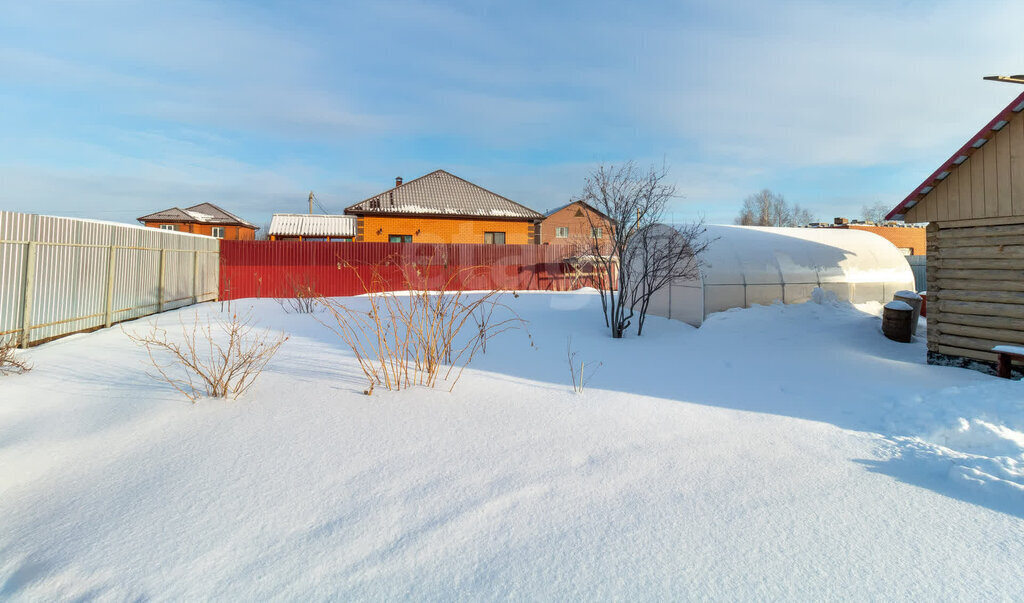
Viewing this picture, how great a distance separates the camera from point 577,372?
607 centimetres

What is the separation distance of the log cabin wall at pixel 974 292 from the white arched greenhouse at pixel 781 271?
10.2 ft

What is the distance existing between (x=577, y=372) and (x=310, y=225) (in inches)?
1003

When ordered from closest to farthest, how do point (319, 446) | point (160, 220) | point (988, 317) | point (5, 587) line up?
point (5, 587), point (319, 446), point (988, 317), point (160, 220)

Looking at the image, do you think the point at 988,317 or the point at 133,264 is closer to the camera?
the point at 988,317

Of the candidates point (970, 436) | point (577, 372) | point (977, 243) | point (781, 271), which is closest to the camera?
point (970, 436)

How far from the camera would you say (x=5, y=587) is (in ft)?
6.67

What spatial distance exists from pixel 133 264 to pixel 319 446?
949 centimetres

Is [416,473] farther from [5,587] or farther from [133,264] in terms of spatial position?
[133,264]

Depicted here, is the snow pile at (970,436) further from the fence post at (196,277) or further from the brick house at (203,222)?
the brick house at (203,222)

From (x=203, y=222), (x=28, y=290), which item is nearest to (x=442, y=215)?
(x=28, y=290)

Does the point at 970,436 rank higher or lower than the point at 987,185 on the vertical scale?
lower

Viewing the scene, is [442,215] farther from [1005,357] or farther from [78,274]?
[1005,357]

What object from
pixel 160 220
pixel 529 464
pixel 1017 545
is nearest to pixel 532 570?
pixel 529 464

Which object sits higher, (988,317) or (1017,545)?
(988,317)
